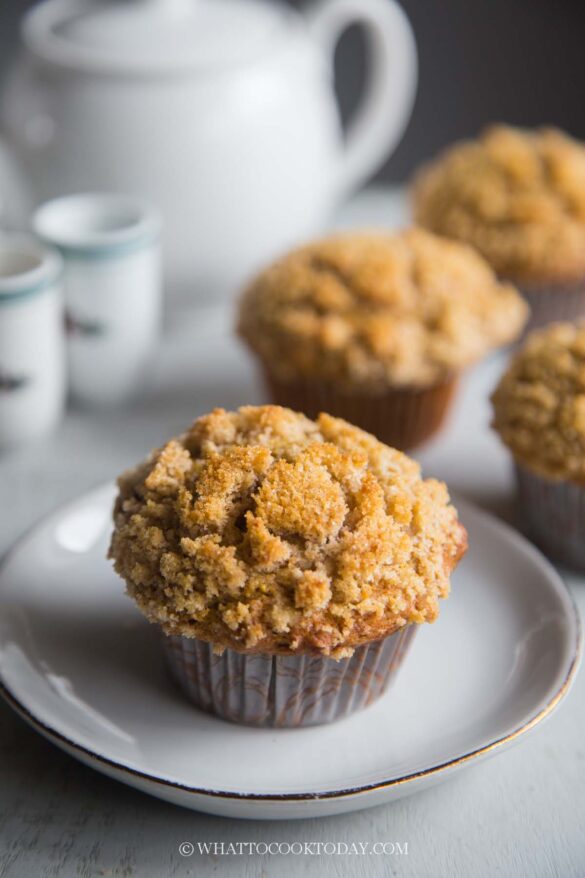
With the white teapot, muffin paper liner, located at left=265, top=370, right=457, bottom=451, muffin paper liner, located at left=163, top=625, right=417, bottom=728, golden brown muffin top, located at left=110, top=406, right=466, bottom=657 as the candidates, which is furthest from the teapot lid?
muffin paper liner, located at left=163, top=625, right=417, bottom=728

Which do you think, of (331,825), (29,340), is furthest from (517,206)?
(331,825)

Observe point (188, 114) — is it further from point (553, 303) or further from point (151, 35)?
point (553, 303)

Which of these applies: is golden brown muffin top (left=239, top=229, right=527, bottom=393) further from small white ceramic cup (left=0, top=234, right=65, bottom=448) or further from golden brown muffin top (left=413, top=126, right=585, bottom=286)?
small white ceramic cup (left=0, top=234, right=65, bottom=448)

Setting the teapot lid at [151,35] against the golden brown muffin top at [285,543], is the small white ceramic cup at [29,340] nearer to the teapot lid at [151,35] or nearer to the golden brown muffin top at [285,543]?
the teapot lid at [151,35]

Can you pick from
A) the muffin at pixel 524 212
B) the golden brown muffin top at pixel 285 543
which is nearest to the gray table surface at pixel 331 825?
the golden brown muffin top at pixel 285 543

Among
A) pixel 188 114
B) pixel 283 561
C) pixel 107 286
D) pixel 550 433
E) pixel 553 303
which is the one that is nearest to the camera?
pixel 283 561
